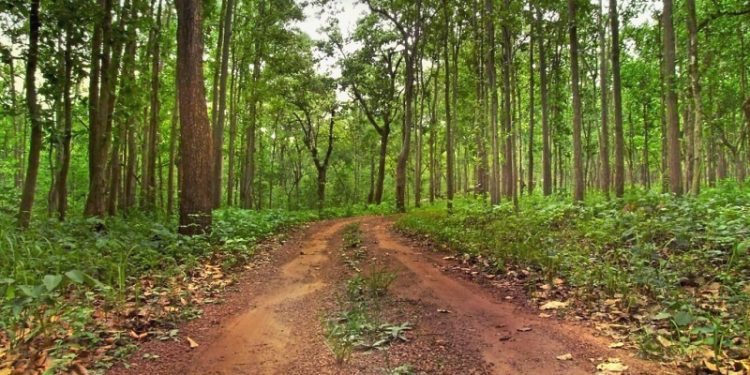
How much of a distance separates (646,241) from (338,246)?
6.30 m

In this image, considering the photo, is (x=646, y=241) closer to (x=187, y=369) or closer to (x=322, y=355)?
(x=322, y=355)

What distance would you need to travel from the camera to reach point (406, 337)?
4.23 meters

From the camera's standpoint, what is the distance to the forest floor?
3682 mm

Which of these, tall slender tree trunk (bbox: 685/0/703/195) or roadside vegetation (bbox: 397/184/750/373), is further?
tall slender tree trunk (bbox: 685/0/703/195)

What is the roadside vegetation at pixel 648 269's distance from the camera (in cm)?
382

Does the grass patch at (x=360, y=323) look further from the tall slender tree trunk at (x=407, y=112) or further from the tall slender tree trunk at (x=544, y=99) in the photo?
the tall slender tree trunk at (x=407, y=112)

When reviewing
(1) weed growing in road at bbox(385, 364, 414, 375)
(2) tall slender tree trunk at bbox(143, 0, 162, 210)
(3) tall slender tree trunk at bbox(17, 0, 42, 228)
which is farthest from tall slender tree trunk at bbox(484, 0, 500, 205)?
(3) tall slender tree trunk at bbox(17, 0, 42, 228)

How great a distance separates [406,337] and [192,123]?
22.9 feet

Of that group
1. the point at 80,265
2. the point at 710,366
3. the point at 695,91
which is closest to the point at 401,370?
the point at 710,366

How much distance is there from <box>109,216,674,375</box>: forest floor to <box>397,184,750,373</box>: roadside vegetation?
1.28ft

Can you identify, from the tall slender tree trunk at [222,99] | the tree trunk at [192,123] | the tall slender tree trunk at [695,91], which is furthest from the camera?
the tall slender tree trunk at [222,99]

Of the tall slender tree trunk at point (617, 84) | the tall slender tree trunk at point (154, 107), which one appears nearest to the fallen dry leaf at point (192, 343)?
the tall slender tree trunk at point (154, 107)

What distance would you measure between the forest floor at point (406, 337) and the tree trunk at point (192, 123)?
2.71 meters

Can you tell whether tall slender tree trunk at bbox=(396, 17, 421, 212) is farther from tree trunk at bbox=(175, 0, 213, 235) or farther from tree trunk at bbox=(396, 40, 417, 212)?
tree trunk at bbox=(175, 0, 213, 235)
